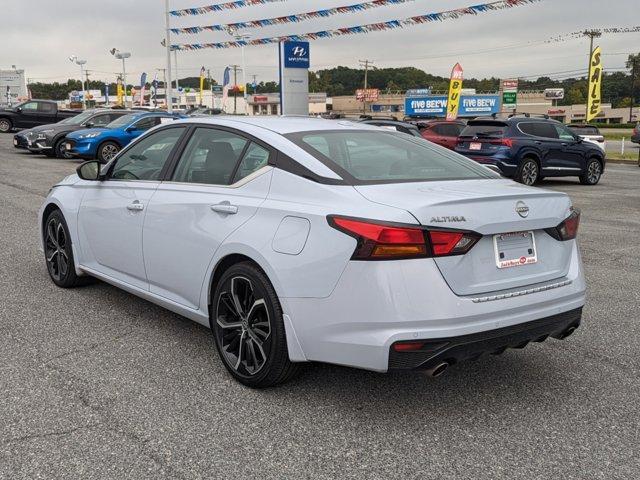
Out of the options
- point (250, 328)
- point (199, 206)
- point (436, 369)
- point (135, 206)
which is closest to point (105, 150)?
point (135, 206)

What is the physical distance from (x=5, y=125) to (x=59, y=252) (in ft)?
103

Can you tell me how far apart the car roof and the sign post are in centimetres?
1776

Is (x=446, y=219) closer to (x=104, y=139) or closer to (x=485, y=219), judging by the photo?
(x=485, y=219)

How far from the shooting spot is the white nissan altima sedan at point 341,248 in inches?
116

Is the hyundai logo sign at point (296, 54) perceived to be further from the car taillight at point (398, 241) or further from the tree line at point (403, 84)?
the tree line at point (403, 84)

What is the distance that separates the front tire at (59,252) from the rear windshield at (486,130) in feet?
38.7

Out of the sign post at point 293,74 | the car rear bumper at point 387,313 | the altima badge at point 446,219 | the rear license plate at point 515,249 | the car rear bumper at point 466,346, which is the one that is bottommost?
the car rear bumper at point 466,346

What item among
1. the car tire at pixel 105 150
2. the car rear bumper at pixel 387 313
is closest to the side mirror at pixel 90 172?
the car rear bumper at pixel 387 313

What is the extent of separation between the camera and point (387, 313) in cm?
291

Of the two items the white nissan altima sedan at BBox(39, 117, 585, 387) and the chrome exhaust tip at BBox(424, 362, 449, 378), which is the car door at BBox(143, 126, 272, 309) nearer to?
the white nissan altima sedan at BBox(39, 117, 585, 387)

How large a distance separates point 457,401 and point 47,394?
2.28 m

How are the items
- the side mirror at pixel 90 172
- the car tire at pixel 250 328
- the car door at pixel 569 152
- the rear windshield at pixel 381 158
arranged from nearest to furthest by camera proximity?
the car tire at pixel 250 328 → the rear windshield at pixel 381 158 → the side mirror at pixel 90 172 → the car door at pixel 569 152

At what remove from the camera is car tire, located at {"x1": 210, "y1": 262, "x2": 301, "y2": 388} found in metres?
3.33

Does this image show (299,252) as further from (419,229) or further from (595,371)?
(595,371)
